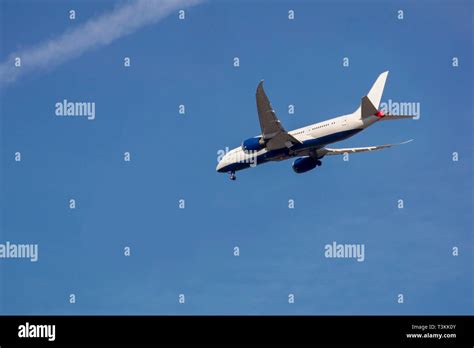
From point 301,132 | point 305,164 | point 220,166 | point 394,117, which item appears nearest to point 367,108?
point 394,117

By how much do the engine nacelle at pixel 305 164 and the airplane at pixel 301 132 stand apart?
5.87ft

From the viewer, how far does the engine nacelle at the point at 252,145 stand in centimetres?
9575

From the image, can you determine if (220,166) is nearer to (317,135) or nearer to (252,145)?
(252,145)

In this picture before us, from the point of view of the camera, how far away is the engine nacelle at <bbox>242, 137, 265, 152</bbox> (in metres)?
95.8

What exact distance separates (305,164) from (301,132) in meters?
9.12

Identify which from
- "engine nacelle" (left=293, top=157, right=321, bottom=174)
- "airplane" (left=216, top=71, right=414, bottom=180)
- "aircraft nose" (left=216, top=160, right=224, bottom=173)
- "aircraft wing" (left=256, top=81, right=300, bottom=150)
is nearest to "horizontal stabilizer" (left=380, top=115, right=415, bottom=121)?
"airplane" (left=216, top=71, right=414, bottom=180)

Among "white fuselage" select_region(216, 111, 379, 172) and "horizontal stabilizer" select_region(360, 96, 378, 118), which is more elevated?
"horizontal stabilizer" select_region(360, 96, 378, 118)

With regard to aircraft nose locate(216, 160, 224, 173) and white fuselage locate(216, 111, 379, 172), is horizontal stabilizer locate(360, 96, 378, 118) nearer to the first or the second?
white fuselage locate(216, 111, 379, 172)

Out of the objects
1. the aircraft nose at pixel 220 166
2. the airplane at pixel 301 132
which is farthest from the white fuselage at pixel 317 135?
the aircraft nose at pixel 220 166

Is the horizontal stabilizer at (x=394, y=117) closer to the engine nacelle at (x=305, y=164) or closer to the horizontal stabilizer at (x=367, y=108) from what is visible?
the horizontal stabilizer at (x=367, y=108)
